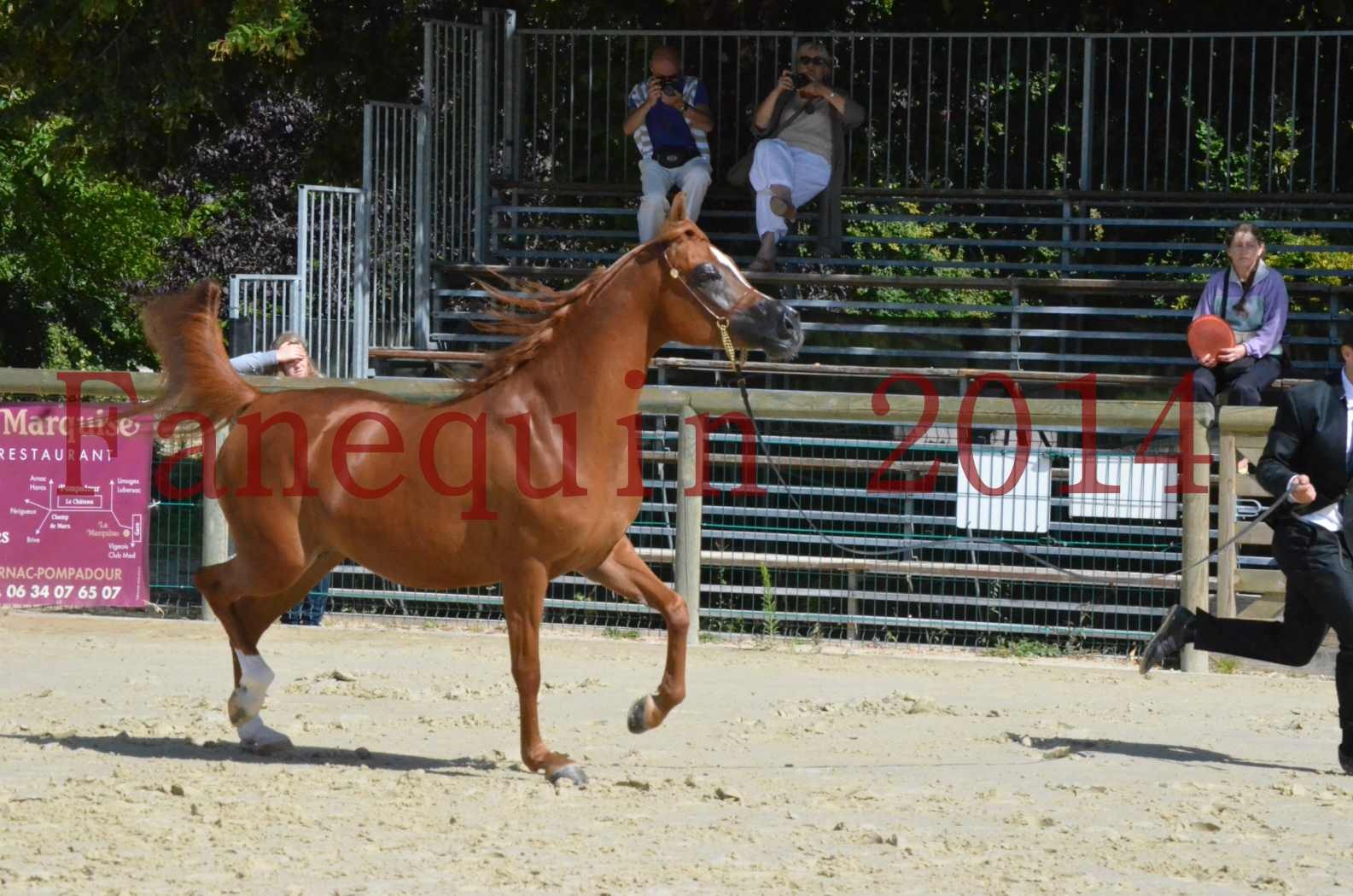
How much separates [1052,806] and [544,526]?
2.06 meters

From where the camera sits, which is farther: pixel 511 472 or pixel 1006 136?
pixel 1006 136

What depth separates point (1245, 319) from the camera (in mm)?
11469

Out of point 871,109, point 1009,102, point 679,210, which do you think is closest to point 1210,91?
point 1009,102

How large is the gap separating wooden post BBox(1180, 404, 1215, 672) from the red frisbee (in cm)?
142

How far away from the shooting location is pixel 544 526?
6680 millimetres

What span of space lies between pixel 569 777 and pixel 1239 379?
6.12m

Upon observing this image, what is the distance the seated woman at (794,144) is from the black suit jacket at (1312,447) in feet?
23.0

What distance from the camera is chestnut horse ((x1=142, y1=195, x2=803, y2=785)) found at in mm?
6738

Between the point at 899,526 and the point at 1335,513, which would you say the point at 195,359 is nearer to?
the point at 899,526

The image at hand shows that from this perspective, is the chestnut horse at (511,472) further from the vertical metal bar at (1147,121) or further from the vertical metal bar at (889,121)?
the vertical metal bar at (1147,121)

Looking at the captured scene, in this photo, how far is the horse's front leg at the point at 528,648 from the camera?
22.0 feet

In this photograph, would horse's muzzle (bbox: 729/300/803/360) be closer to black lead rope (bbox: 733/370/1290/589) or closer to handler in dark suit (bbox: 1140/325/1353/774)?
handler in dark suit (bbox: 1140/325/1353/774)

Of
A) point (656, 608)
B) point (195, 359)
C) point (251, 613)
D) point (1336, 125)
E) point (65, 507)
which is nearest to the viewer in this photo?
point (656, 608)

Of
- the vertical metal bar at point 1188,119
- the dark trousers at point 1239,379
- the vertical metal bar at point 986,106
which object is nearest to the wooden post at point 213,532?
the dark trousers at point 1239,379
